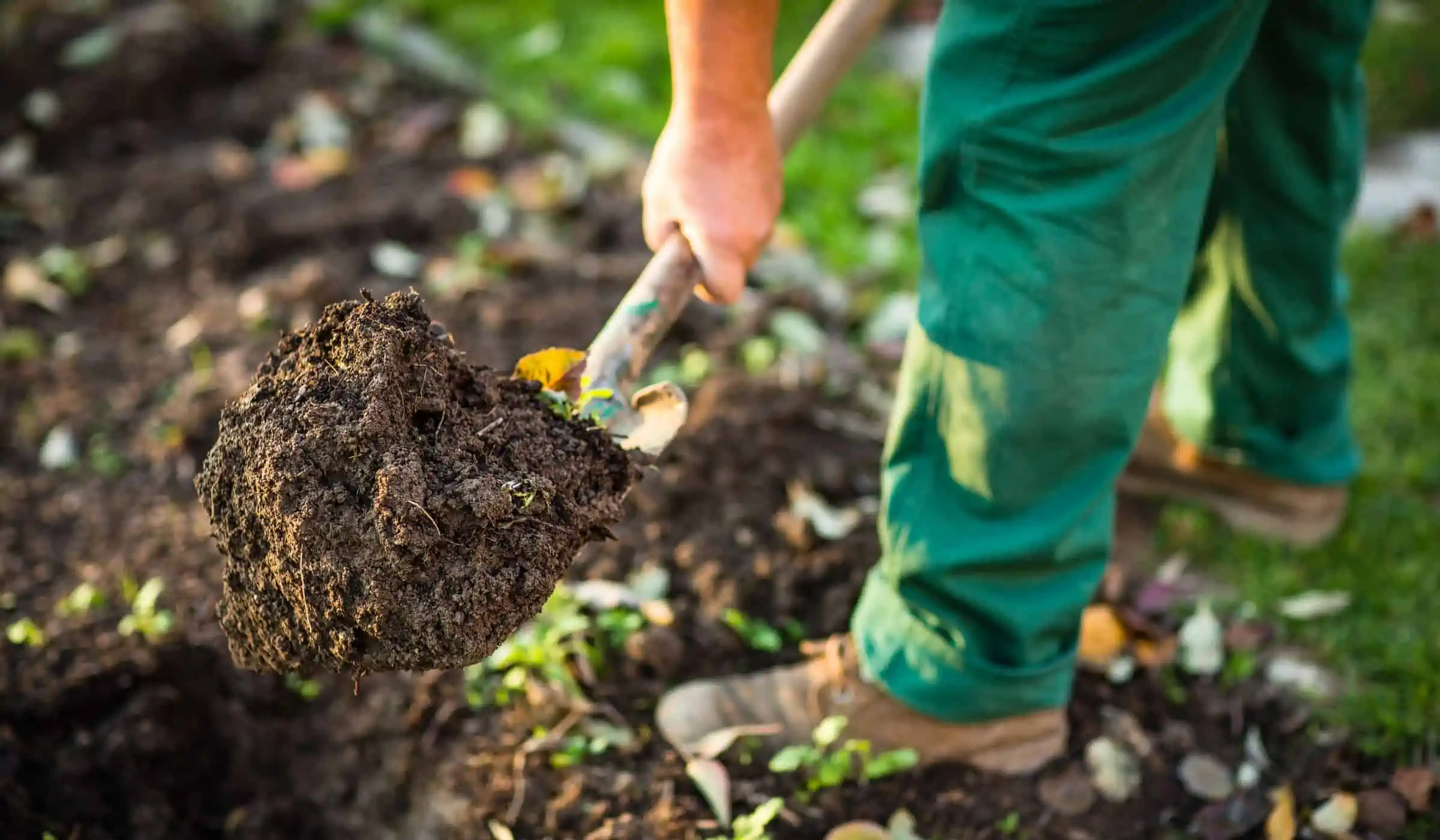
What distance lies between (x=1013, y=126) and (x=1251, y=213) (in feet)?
2.72

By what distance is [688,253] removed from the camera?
1.71 meters

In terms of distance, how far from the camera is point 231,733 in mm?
1930

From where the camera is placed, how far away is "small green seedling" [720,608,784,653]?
201 centimetres

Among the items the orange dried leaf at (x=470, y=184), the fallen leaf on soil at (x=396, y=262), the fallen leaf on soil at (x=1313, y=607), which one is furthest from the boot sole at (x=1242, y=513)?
the orange dried leaf at (x=470, y=184)

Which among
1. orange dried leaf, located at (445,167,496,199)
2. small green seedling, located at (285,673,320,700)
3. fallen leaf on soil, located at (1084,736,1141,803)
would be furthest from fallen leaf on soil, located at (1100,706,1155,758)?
orange dried leaf, located at (445,167,496,199)

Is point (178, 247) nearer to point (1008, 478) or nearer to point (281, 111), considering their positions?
point (281, 111)

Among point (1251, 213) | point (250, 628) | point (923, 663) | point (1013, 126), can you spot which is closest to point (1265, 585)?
point (1251, 213)

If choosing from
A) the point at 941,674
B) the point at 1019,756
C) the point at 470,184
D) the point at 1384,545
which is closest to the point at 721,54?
the point at 941,674

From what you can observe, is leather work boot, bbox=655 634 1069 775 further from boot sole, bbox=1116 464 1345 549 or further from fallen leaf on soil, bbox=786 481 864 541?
boot sole, bbox=1116 464 1345 549

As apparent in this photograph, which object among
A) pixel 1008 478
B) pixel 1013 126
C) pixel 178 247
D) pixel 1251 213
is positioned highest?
pixel 1013 126

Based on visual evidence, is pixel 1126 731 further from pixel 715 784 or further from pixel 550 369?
pixel 550 369

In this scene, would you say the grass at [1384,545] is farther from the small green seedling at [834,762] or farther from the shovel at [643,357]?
the shovel at [643,357]

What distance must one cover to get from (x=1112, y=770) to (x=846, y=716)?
422 mm

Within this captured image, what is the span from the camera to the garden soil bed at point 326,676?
1806 mm
